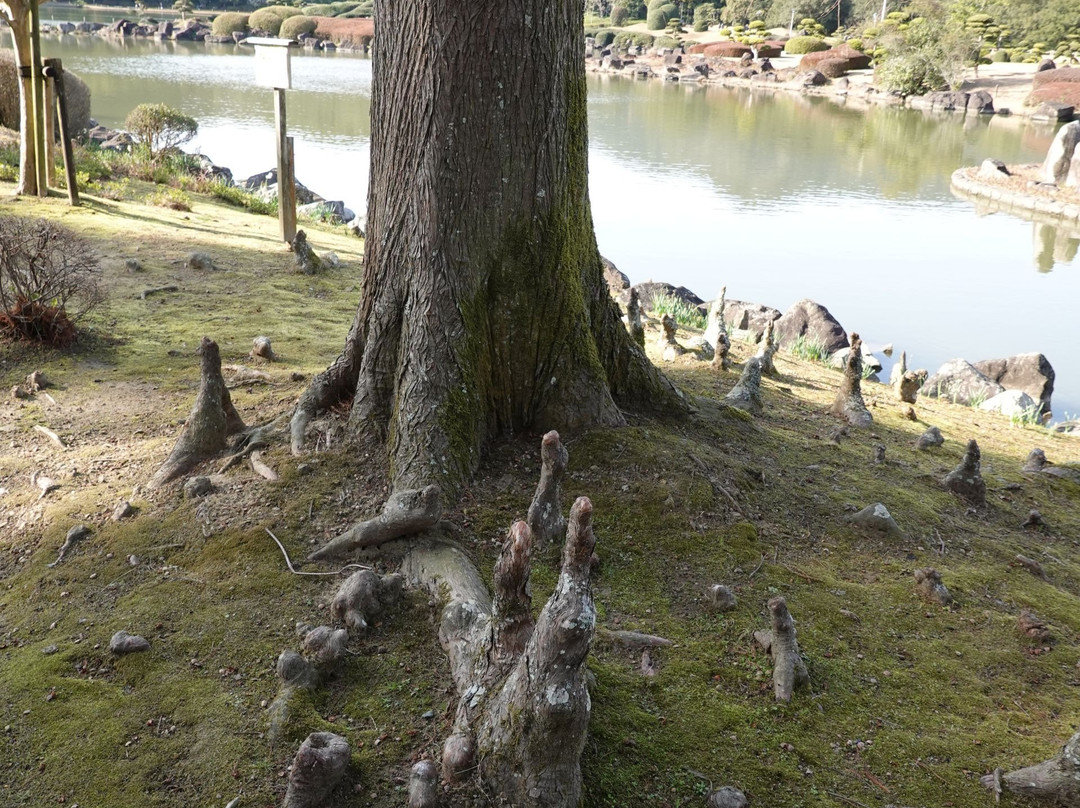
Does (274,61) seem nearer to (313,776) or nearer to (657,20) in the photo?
(313,776)

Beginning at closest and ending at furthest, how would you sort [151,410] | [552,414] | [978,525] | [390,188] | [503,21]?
1. [503,21]
2. [390,188]
3. [552,414]
4. [978,525]
5. [151,410]

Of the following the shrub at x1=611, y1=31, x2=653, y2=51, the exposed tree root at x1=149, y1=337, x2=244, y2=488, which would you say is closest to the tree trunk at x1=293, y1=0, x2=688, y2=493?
the exposed tree root at x1=149, y1=337, x2=244, y2=488

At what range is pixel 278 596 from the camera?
3602 millimetres

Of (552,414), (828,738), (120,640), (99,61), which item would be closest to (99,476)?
(120,640)

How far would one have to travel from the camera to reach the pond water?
589 inches

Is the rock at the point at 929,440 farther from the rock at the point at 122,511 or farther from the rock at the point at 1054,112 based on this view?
the rock at the point at 1054,112

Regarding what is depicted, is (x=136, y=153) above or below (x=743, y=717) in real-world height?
above

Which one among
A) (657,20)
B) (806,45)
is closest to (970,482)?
(806,45)

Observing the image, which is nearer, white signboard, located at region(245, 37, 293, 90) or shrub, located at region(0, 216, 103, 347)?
shrub, located at region(0, 216, 103, 347)

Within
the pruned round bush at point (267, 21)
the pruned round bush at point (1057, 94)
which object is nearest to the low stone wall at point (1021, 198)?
the pruned round bush at point (1057, 94)

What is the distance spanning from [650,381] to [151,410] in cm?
343

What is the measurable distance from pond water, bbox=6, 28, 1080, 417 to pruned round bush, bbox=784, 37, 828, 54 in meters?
19.8

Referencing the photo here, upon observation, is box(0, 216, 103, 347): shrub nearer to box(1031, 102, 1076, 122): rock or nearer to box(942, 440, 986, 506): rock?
box(942, 440, 986, 506): rock

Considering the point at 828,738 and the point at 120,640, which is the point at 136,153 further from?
the point at 828,738
